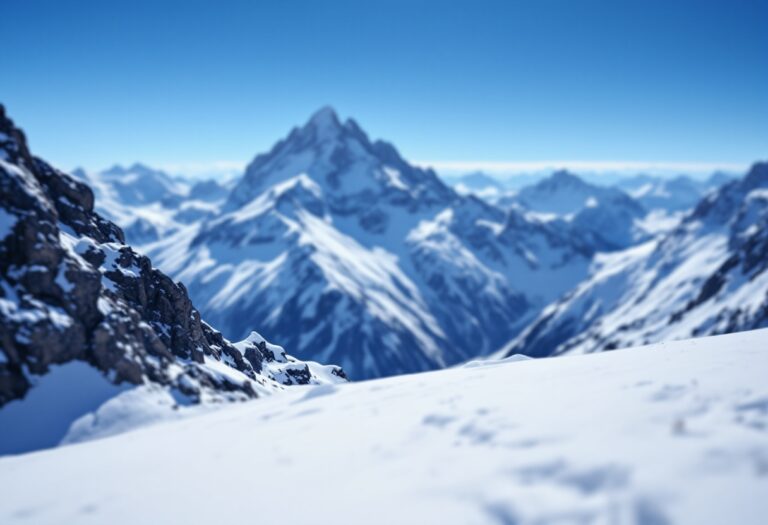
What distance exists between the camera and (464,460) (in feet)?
45.9

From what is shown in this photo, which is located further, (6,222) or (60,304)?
(60,304)

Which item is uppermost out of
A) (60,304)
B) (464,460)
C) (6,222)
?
(6,222)

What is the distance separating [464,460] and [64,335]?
22210mm

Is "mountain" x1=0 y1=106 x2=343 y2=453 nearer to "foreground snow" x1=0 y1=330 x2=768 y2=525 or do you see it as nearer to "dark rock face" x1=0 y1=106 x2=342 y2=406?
"dark rock face" x1=0 y1=106 x2=342 y2=406

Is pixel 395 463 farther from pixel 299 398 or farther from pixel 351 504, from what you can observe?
pixel 299 398

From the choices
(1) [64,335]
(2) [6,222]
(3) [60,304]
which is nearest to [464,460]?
(1) [64,335]

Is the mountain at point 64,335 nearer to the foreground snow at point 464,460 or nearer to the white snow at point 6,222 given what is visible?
the white snow at point 6,222

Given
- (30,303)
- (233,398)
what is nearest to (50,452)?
(30,303)

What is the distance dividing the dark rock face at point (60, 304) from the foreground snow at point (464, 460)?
5.48 m

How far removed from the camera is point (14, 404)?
73.9ft

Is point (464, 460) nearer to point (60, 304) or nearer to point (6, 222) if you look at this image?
point (60, 304)

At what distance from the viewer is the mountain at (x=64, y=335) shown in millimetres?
23203

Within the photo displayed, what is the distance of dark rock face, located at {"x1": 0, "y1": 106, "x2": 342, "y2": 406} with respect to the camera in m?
24.2

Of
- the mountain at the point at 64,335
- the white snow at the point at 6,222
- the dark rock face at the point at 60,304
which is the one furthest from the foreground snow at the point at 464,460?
the white snow at the point at 6,222
